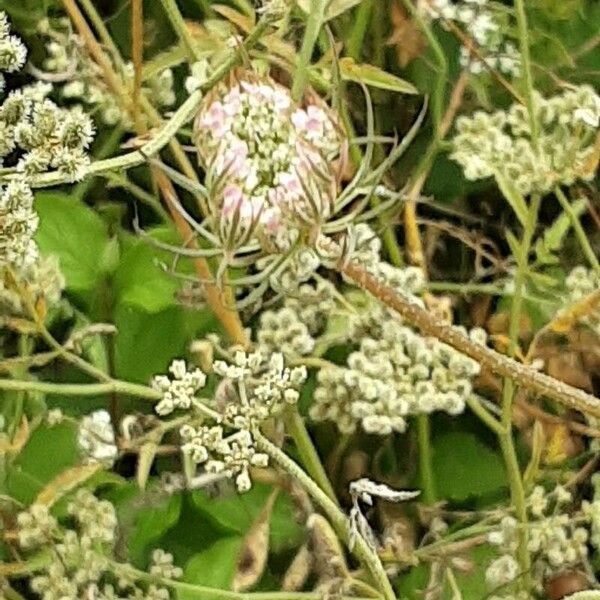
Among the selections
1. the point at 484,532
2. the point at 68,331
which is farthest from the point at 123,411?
the point at 484,532

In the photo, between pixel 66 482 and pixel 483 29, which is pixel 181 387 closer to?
pixel 66 482

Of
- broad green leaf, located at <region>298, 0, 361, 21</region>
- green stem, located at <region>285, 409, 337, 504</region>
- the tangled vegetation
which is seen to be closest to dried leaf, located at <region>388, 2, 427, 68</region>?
the tangled vegetation

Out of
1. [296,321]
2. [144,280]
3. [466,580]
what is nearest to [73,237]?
[144,280]

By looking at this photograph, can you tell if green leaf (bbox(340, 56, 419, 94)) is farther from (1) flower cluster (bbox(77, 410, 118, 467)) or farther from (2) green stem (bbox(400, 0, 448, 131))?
(1) flower cluster (bbox(77, 410, 118, 467))

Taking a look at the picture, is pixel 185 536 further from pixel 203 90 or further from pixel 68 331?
pixel 203 90

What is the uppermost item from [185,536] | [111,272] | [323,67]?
[323,67]

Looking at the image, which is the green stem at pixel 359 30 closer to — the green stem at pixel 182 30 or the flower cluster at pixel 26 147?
the green stem at pixel 182 30
